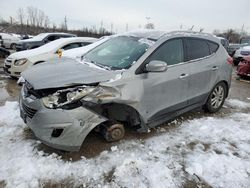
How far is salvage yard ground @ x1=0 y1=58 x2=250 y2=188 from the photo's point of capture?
250 cm

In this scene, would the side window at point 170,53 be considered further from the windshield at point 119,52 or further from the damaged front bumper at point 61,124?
the damaged front bumper at point 61,124

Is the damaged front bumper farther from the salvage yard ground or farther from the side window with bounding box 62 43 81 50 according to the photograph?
the side window with bounding box 62 43 81 50

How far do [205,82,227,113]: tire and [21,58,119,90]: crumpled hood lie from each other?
2.43 metres

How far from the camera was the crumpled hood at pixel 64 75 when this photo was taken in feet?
8.64

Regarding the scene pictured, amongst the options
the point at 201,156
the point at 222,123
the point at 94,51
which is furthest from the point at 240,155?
the point at 94,51

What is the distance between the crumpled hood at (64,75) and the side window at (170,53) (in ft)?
2.61

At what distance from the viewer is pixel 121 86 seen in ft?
9.38

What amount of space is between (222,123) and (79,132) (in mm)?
2855

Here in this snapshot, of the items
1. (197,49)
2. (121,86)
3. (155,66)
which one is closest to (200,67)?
(197,49)

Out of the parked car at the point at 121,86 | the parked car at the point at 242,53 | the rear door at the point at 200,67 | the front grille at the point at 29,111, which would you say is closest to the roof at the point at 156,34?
the parked car at the point at 121,86

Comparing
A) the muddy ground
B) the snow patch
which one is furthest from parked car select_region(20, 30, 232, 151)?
the snow patch

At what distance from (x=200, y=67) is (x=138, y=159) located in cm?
207

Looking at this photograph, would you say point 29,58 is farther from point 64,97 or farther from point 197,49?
point 197,49

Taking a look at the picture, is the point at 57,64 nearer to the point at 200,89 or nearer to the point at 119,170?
the point at 119,170
